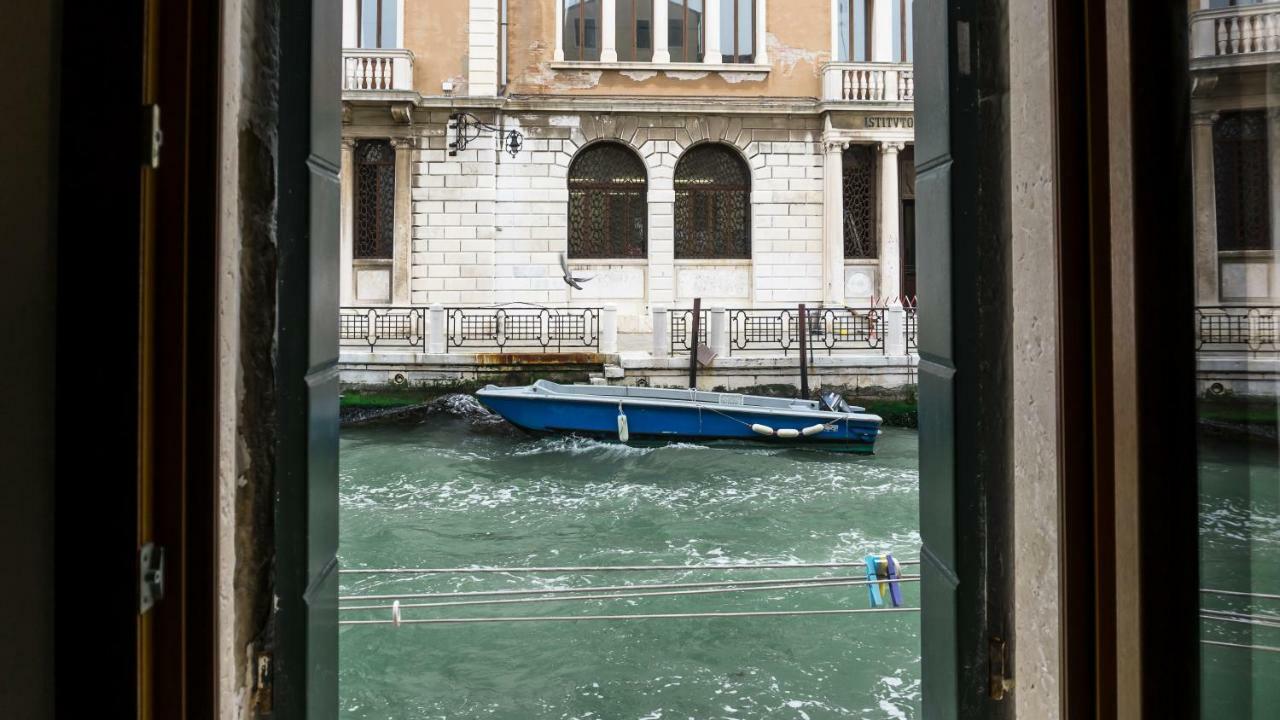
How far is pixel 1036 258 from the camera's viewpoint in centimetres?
149

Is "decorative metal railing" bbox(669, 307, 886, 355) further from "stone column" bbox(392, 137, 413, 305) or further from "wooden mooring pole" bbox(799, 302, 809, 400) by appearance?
"stone column" bbox(392, 137, 413, 305)

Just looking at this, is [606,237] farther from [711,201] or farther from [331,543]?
[331,543]

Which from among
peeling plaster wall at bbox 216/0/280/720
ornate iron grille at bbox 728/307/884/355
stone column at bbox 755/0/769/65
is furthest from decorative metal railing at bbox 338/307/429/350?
peeling plaster wall at bbox 216/0/280/720

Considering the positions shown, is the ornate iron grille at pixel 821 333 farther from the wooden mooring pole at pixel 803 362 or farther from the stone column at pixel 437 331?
the stone column at pixel 437 331

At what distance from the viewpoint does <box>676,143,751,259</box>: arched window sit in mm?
15523

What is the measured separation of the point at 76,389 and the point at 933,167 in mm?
1594

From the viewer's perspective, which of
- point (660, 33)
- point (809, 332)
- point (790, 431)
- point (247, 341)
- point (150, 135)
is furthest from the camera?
point (660, 33)

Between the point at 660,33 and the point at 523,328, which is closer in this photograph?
the point at 523,328

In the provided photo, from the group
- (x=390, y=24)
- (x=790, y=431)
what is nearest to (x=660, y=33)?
(x=390, y=24)

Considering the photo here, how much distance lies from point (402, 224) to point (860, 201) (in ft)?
26.8

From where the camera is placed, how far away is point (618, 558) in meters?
6.77

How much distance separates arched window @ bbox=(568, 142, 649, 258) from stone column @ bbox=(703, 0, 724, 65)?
7.36 feet

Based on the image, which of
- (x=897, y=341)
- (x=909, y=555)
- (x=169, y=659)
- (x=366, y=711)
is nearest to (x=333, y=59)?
(x=169, y=659)

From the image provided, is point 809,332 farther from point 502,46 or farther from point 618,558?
point 618,558
